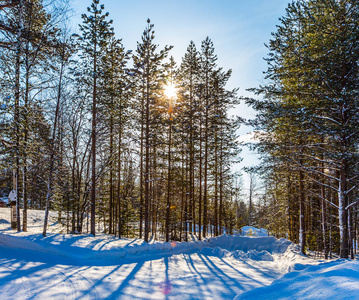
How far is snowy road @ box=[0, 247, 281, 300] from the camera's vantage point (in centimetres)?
559

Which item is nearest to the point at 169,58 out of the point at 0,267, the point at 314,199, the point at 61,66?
the point at 61,66

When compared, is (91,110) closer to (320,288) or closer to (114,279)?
(114,279)

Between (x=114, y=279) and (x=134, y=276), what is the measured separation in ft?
2.65

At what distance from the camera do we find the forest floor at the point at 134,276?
4547 mm

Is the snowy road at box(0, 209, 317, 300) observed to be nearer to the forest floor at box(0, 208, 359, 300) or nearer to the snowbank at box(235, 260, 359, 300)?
the forest floor at box(0, 208, 359, 300)

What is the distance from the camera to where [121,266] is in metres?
8.85

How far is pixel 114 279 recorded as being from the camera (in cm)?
694

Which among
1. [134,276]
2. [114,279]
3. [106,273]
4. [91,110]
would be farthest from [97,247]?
[91,110]

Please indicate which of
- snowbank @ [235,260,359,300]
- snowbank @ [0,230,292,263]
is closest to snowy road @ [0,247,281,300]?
snowbank @ [0,230,292,263]

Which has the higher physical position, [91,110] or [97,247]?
[91,110]

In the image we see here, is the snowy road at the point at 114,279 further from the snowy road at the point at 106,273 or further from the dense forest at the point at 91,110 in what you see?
the dense forest at the point at 91,110

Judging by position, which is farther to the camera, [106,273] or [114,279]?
[106,273]

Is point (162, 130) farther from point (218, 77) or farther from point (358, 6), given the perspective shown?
point (358, 6)

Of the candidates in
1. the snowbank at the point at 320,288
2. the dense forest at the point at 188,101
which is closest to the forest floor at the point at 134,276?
the snowbank at the point at 320,288
